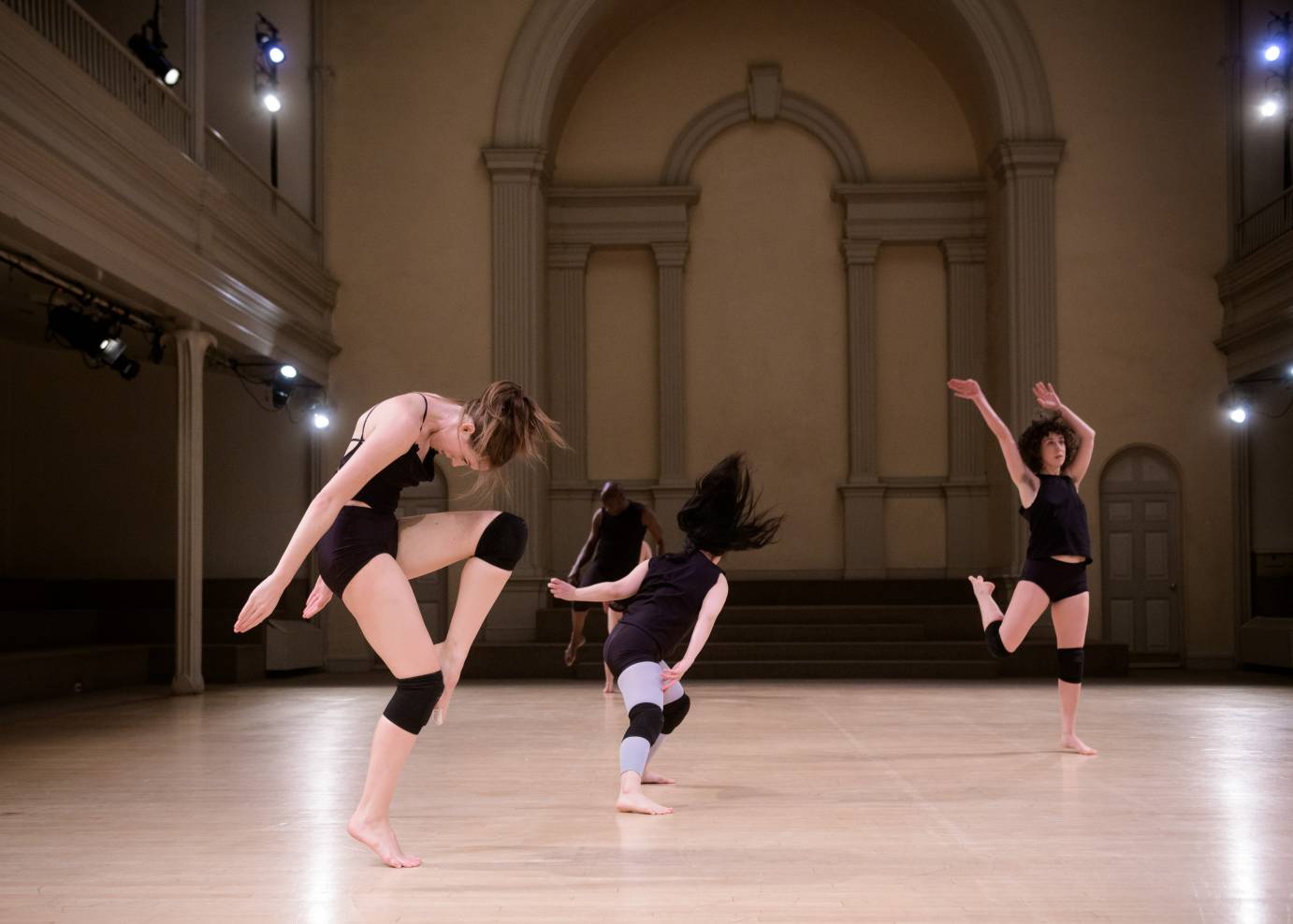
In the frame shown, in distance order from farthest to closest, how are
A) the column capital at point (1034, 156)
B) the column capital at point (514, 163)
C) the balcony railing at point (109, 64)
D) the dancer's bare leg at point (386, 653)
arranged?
the column capital at point (514, 163) < the column capital at point (1034, 156) < the balcony railing at point (109, 64) < the dancer's bare leg at point (386, 653)

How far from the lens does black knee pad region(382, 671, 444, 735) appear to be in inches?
169

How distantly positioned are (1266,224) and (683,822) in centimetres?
1273

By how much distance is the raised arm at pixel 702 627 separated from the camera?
18.2 ft

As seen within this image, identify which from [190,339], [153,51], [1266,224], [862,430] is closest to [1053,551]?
[190,339]

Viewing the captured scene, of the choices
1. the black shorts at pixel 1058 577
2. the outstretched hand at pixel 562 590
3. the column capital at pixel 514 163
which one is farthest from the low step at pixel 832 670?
the outstretched hand at pixel 562 590

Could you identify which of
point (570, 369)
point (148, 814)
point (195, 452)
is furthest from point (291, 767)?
point (570, 369)

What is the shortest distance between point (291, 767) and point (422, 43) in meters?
11.8

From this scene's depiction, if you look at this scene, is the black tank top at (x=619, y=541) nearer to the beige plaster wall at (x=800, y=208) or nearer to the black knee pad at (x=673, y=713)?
the black knee pad at (x=673, y=713)

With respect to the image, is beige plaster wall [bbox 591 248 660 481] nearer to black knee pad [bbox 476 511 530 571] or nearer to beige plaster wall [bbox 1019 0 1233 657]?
beige plaster wall [bbox 1019 0 1233 657]

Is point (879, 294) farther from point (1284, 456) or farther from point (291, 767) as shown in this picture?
point (291, 767)

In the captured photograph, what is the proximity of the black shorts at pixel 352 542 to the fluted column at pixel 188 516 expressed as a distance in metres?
8.68

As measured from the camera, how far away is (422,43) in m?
16.7

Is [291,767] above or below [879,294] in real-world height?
below

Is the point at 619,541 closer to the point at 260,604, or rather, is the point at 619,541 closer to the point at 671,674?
the point at 671,674
